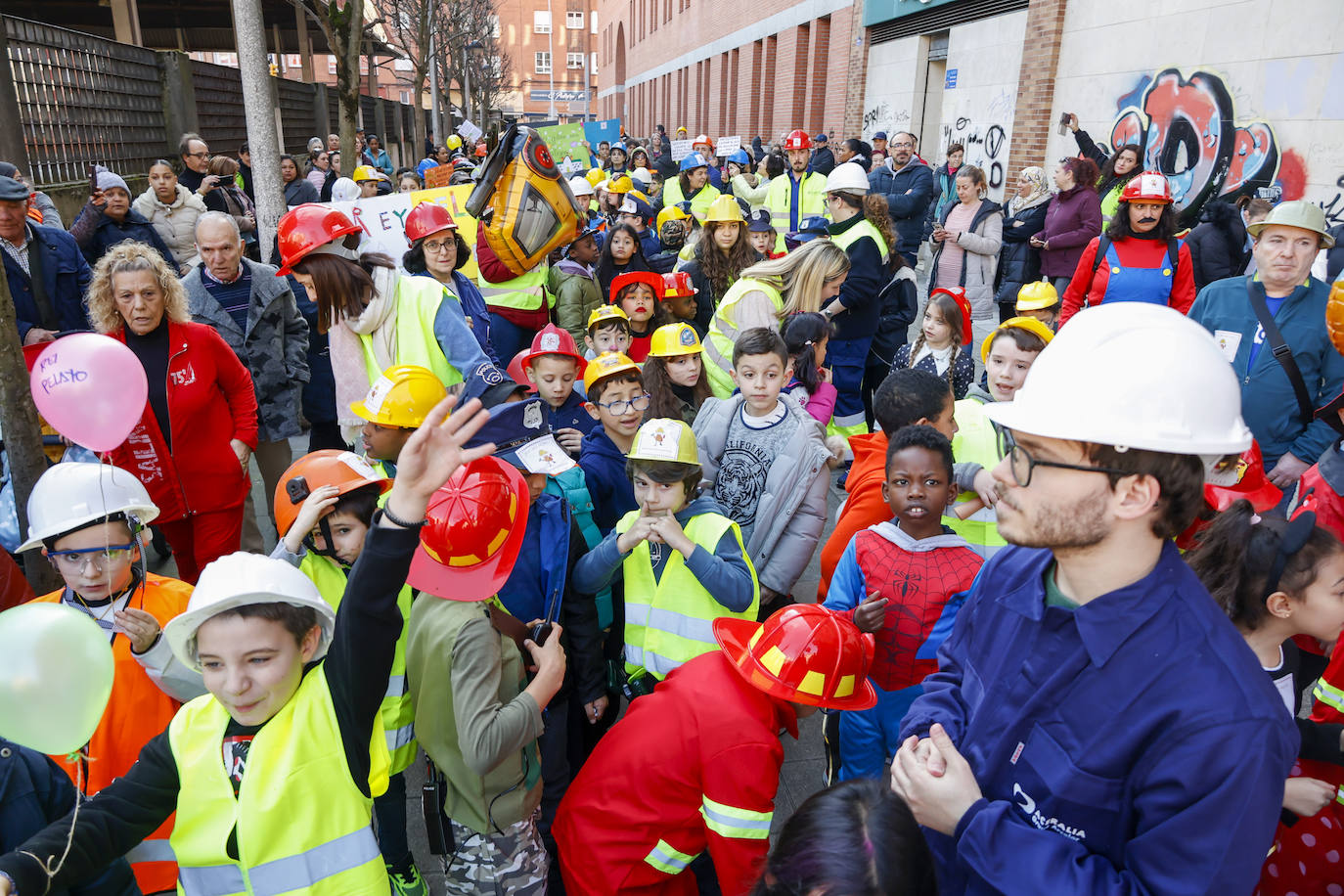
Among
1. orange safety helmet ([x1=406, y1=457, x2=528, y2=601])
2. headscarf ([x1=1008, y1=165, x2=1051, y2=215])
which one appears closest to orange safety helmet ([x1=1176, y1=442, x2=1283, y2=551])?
orange safety helmet ([x1=406, y1=457, x2=528, y2=601])

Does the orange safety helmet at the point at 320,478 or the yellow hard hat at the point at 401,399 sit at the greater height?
the yellow hard hat at the point at 401,399

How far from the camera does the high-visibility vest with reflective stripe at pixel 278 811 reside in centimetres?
184

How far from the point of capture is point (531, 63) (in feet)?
282

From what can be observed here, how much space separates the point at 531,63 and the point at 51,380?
9255 centimetres

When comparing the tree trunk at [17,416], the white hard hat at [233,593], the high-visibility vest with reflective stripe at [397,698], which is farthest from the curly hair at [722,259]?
the white hard hat at [233,593]

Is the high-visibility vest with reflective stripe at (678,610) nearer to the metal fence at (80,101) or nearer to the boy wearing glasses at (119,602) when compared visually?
the boy wearing glasses at (119,602)

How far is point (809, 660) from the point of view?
89.0 inches

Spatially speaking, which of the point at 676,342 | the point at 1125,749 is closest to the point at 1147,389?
the point at 1125,749

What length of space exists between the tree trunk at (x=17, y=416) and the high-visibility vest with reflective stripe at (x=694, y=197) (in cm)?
691

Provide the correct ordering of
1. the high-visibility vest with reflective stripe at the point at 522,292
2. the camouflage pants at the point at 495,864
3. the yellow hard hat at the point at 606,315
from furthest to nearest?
the high-visibility vest with reflective stripe at the point at 522,292
the yellow hard hat at the point at 606,315
the camouflage pants at the point at 495,864

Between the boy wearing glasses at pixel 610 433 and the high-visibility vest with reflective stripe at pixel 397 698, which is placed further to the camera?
the boy wearing glasses at pixel 610 433

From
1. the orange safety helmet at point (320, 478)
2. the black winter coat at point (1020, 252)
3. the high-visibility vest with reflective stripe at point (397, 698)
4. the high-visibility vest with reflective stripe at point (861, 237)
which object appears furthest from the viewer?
the black winter coat at point (1020, 252)

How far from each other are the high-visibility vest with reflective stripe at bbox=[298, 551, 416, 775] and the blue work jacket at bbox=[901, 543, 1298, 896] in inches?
66.6

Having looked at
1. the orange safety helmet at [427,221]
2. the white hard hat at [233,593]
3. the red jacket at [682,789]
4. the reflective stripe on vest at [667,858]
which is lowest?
the reflective stripe on vest at [667,858]
